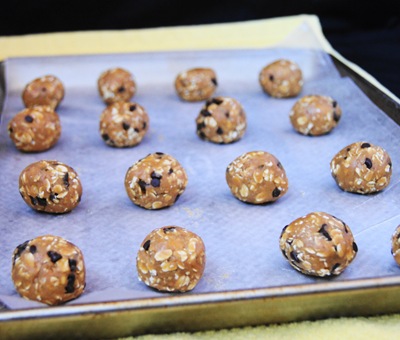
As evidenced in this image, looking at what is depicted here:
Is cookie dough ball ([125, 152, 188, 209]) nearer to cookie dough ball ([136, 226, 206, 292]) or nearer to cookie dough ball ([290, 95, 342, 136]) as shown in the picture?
cookie dough ball ([136, 226, 206, 292])

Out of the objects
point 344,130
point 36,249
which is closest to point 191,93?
point 344,130

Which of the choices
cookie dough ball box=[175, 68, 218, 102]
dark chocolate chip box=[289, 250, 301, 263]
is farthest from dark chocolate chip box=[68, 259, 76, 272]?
cookie dough ball box=[175, 68, 218, 102]

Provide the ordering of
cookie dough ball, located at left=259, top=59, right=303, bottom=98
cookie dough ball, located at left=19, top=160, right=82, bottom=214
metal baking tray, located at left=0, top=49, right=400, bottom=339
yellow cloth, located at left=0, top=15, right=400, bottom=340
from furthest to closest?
yellow cloth, located at left=0, top=15, right=400, bottom=340 → cookie dough ball, located at left=259, top=59, right=303, bottom=98 → cookie dough ball, located at left=19, top=160, right=82, bottom=214 → metal baking tray, located at left=0, top=49, right=400, bottom=339

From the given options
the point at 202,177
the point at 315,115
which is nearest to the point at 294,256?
the point at 202,177

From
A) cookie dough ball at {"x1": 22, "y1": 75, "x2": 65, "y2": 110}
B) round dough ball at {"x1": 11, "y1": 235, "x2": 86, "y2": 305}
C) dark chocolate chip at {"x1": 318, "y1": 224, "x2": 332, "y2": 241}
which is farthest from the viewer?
cookie dough ball at {"x1": 22, "y1": 75, "x2": 65, "y2": 110}

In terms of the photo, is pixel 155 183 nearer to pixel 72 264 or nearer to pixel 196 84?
pixel 72 264

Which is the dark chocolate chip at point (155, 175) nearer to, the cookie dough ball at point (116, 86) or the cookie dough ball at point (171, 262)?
the cookie dough ball at point (171, 262)
